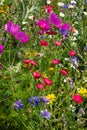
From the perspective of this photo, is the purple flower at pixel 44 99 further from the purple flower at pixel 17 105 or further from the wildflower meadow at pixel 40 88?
the purple flower at pixel 17 105

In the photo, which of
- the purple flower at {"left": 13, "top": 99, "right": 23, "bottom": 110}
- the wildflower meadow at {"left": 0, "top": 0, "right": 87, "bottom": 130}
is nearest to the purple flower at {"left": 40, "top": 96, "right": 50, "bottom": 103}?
the wildflower meadow at {"left": 0, "top": 0, "right": 87, "bottom": 130}

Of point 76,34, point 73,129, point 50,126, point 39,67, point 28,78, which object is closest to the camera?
point 50,126

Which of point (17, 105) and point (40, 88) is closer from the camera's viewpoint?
point (17, 105)

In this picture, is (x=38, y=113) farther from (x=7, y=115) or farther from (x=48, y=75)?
(x=48, y=75)

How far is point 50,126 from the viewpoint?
7.85 feet

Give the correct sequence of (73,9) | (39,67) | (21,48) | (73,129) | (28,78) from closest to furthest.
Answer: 1. (73,129)
2. (28,78)
3. (39,67)
4. (21,48)
5. (73,9)

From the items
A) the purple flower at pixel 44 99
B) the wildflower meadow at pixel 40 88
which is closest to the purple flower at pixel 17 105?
the wildflower meadow at pixel 40 88

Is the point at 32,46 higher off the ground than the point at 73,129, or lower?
higher

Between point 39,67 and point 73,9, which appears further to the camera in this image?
point 73,9

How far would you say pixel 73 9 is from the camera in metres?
4.46

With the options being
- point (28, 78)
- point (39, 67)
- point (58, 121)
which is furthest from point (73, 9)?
point (58, 121)

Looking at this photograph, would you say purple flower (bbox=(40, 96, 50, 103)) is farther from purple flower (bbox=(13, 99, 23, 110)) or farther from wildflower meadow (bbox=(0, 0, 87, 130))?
purple flower (bbox=(13, 99, 23, 110))

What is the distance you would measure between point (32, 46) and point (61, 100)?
2.61 feet

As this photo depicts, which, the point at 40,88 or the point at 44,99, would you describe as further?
the point at 40,88
